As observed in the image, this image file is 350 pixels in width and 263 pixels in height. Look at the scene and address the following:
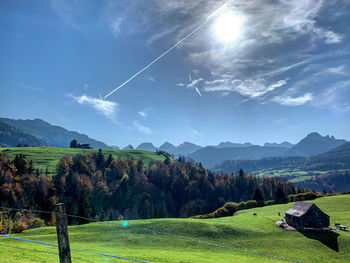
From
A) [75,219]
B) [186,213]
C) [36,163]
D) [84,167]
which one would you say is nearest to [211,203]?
[186,213]

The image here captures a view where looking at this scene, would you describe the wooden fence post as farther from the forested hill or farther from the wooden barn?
the forested hill

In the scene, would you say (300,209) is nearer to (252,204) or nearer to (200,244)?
(200,244)

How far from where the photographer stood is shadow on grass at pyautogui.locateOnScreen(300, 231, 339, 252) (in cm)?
4922

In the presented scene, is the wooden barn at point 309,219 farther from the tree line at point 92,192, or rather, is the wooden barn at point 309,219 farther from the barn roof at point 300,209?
the tree line at point 92,192

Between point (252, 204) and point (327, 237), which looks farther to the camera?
point (252, 204)

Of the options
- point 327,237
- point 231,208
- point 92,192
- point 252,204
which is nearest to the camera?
point 327,237

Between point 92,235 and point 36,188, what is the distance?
356 ft

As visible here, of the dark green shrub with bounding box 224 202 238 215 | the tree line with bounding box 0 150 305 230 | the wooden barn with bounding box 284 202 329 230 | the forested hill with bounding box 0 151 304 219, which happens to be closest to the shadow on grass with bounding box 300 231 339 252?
the wooden barn with bounding box 284 202 329 230

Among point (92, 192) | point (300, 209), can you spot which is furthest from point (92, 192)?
point (300, 209)

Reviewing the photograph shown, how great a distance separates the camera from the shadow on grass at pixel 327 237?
49219 mm

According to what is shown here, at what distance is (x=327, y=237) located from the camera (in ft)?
176

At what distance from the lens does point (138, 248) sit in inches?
1689

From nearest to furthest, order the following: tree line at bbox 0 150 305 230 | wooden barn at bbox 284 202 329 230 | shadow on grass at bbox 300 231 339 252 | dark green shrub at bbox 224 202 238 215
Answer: shadow on grass at bbox 300 231 339 252 → wooden barn at bbox 284 202 329 230 → dark green shrub at bbox 224 202 238 215 → tree line at bbox 0 150 305 230

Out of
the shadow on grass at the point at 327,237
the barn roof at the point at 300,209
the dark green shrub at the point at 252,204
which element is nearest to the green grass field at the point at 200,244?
the shadow on grass at the point at 327,237
